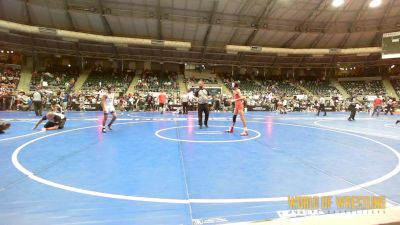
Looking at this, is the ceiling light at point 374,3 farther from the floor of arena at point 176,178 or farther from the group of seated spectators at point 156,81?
the floor of arena at point 176,178

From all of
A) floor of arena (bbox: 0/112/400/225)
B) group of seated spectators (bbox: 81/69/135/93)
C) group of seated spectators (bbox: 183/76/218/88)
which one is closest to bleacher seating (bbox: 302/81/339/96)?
group of seated spectators (bbox: 183/76/218/88)

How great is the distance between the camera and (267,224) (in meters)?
1.54

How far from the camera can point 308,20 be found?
33906 mm

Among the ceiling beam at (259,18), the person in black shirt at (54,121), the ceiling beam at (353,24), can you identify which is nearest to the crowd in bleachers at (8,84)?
the person in black shirt at (54,121)

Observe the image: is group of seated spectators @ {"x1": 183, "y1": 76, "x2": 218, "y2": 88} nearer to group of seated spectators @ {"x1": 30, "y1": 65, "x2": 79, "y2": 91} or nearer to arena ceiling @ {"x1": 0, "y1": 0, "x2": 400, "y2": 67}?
arena ceiling @ {"x1": 0, "y1": 0, "x2": 400, "y2": 67}

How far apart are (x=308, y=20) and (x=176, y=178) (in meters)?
34.7

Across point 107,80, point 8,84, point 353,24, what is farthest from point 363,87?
point 8,84

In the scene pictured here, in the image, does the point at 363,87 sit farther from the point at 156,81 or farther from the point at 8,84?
the point at 8,84

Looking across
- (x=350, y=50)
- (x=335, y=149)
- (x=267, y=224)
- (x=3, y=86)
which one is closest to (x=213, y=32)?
(x=350, y=50)

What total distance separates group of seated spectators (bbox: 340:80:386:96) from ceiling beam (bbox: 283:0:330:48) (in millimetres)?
12540

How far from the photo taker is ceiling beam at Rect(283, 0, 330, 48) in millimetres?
30703

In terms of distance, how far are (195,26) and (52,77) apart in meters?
18.3

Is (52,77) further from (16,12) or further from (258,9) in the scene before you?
(258,9)

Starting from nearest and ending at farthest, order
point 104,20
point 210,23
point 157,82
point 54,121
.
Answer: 1. point 54,121
2. point 104,20
3. point 210,23
4. point 157,82
